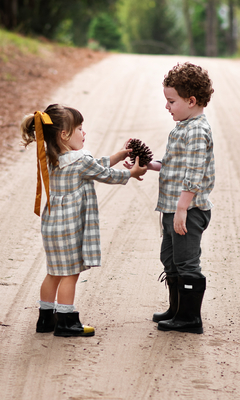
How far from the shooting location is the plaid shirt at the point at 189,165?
2.72 m

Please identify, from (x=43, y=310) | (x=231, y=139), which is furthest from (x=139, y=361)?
(x=231, y=139)

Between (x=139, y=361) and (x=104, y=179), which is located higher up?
(x=104, y=179)

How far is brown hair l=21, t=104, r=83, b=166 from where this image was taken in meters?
2.85

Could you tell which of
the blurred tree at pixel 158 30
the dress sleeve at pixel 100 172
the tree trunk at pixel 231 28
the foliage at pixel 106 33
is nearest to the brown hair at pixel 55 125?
the dress sleeve at pixel 100 172

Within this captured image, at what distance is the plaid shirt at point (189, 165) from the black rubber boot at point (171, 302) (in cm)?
53

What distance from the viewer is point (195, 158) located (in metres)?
2.72

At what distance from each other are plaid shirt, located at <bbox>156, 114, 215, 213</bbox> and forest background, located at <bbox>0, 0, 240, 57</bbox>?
15.8 metres

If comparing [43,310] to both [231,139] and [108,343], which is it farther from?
[231,139]

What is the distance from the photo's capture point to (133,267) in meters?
4.03

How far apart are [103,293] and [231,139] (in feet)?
17.4

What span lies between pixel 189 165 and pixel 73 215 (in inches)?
31.5

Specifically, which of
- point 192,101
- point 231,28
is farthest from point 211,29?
point 192,101

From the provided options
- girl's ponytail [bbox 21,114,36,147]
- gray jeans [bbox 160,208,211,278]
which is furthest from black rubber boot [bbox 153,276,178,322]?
girl's ponytail [bbox 21,114,36,147]

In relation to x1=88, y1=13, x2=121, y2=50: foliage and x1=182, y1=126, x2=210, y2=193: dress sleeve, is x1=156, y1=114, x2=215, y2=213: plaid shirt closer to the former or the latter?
x1=182, y1=126, x2=210, y2=193: dress sleeve
